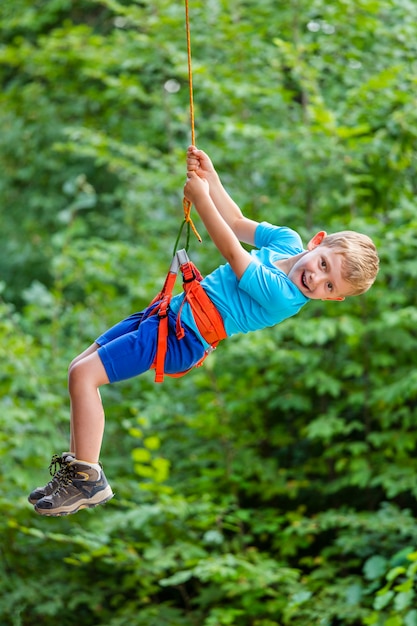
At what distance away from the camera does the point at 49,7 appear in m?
6.16

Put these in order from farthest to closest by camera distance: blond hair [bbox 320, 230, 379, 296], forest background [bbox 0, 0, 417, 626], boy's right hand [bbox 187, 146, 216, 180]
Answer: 1. forest background [bbox 0, 0, 417, 626]
2. boy's right hand [bbox 187, 146, 216, 180]
3. blond hair [bbox 320, 230, 379, 296]

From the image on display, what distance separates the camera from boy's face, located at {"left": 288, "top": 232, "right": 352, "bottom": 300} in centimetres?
192

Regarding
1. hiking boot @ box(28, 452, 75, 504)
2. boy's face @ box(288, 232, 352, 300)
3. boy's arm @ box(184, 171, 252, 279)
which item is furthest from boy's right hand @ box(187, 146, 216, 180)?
hiking boot @ box(28, 452, 75, 504)

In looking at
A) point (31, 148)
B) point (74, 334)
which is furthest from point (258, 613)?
point (31, 148)

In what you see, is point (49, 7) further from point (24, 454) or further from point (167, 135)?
point (24, 454)

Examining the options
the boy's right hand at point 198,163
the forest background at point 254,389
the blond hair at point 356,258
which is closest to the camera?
the blond hair at point 356,258

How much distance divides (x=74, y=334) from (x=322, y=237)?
298 cm

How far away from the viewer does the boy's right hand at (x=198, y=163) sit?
210 cm

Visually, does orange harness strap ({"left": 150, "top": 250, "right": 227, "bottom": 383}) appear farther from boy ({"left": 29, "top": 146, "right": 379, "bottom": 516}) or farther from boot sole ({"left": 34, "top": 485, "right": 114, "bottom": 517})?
boot sole ({"left": 34, "top": 485, "right": 114, "bottom": 517})

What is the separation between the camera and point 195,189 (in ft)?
6.53

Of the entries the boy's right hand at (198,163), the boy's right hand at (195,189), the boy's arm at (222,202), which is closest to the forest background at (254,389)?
the boy's arm at (222,202)

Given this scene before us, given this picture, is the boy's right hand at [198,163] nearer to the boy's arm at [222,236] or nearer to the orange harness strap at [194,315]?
the boy's arm at [222,236]

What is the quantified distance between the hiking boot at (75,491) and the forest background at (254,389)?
1.56m

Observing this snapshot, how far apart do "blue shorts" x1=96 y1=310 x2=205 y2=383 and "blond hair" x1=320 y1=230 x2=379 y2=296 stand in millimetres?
381
